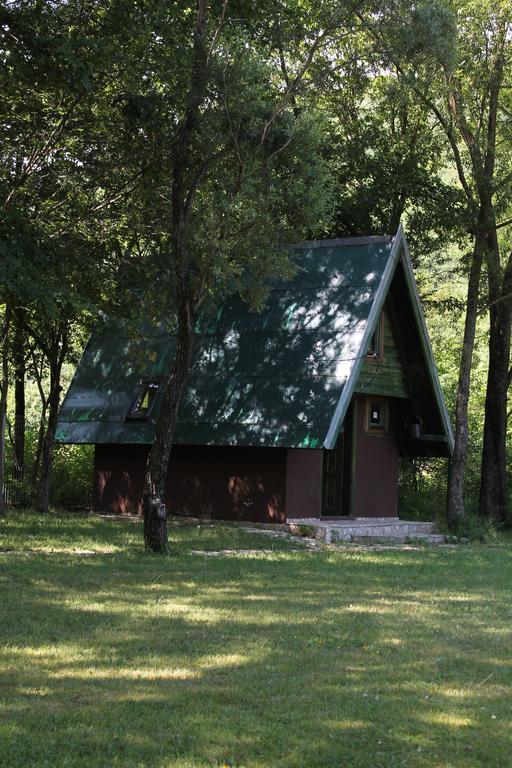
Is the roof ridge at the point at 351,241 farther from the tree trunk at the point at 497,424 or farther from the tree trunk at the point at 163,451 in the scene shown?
the tree trunk at the point at 163,451

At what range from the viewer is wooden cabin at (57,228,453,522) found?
20.3 meters

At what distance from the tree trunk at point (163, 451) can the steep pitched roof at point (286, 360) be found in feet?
13.1

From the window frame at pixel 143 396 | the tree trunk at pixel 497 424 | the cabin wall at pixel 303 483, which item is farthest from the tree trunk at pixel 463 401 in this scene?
the window frame at pixel 143 396

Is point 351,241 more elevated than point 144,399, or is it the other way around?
point 351,241

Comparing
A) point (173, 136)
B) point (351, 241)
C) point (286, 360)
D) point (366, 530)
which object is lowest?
point (366, 530)

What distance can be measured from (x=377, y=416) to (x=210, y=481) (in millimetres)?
4457

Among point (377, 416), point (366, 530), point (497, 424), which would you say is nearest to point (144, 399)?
point (377, 416)

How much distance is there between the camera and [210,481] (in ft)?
72.1

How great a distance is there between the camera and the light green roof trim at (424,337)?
21436 millimetres

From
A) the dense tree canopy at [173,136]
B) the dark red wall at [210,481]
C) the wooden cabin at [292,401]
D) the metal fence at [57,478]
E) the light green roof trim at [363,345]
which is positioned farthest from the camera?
the metal fence at [57,478]

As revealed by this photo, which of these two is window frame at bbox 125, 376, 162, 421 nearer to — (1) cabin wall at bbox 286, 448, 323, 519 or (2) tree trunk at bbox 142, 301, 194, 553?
(1) cabin wall at bbox 286, 448, 323, 519

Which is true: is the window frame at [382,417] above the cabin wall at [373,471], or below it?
above

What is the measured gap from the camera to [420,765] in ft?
18.2

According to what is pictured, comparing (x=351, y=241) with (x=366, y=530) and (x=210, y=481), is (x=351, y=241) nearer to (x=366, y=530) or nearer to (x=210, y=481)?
(x=210, y=481)
